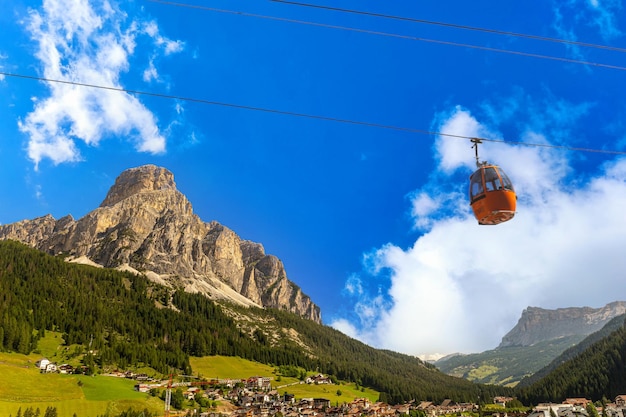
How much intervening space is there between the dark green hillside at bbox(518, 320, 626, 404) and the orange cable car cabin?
17951 cm

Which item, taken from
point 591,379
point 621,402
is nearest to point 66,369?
point 621,402

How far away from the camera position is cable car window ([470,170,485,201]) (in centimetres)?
2160

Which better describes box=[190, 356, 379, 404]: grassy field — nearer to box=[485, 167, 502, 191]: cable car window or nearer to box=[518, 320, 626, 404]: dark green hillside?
box=[518, 320, 626, 404]: dark green hillside

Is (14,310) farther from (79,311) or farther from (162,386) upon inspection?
(162,386)

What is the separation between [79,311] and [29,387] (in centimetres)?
7231

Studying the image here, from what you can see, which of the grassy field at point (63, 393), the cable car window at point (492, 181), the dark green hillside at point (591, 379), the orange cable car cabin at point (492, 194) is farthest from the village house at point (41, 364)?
the dark green hillside at point (591, 379)

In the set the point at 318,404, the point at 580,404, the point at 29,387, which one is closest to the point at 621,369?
the point at 580,404

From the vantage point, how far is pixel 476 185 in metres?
21.9

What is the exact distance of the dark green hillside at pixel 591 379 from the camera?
535 feet

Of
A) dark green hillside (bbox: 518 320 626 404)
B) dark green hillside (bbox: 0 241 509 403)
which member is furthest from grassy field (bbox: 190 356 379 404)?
dark green hillside (bbox: 518 320 626 404)

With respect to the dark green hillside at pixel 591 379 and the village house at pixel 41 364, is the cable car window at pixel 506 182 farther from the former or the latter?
the dark green hillside at pixel 591 379

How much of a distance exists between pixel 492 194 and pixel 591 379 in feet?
623

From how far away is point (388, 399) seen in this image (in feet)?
575

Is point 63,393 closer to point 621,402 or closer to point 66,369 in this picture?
point 66,369
